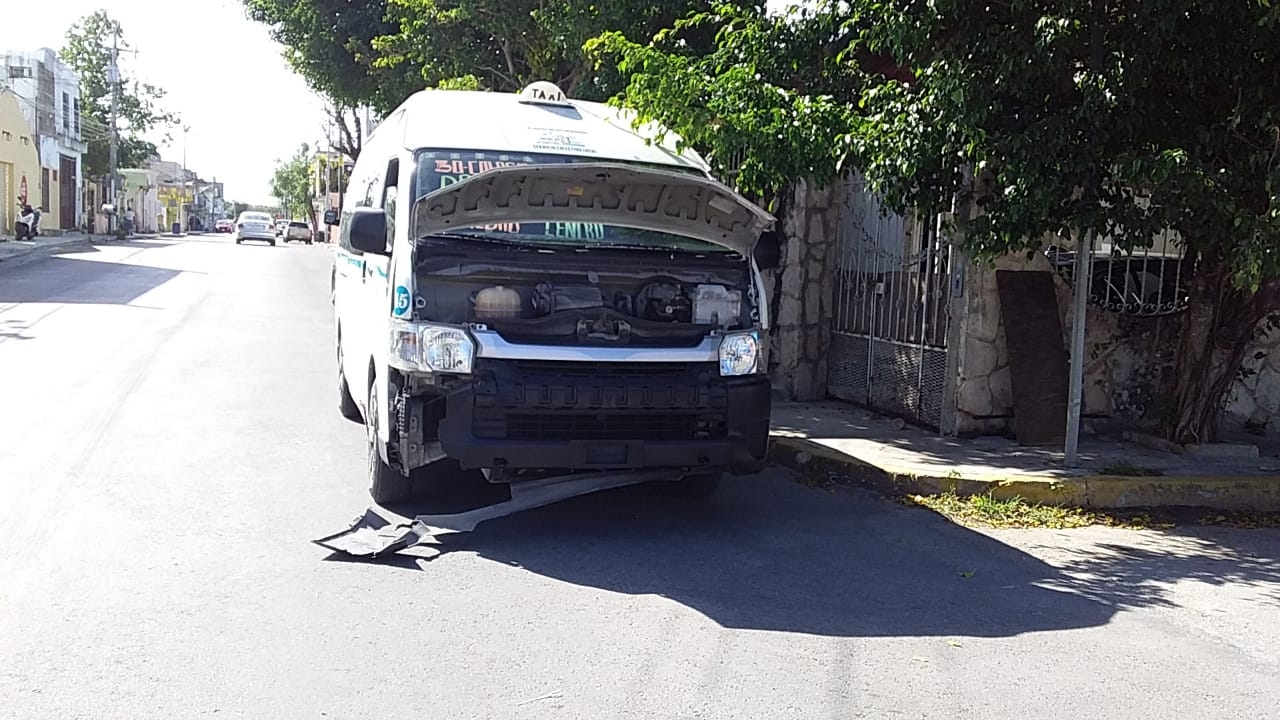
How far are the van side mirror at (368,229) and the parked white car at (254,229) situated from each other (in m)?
46.5

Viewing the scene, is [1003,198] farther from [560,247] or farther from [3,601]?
[3,601]

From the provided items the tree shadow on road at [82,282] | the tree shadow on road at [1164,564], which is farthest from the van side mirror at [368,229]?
the tree shadow on road at [82,282]

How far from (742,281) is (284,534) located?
2.86 metres

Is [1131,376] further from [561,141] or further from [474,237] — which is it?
[474,237]

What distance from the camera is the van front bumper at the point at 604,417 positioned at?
19.2 ft

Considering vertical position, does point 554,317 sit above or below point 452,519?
above

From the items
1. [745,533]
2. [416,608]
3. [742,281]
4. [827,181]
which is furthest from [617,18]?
[416,608]

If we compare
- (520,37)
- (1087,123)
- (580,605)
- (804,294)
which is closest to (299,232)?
(520,37)

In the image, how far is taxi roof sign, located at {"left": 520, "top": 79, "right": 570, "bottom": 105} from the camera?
7875mm

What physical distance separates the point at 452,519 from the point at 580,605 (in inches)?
55.0

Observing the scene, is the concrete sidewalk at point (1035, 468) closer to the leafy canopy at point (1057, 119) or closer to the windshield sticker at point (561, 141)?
the leafy canopy at point (1057, 119)

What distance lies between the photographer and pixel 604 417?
605cm

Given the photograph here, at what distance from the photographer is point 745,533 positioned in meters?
6.53

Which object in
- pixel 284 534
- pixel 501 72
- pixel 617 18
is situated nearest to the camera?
pixel 284 534
